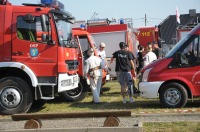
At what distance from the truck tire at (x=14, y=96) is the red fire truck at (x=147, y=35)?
70.1 ft

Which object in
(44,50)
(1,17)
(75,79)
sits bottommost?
(75,79)

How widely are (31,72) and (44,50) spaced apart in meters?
0.71

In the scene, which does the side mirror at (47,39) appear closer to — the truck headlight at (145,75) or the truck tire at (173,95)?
the truck headlight at (145,75)

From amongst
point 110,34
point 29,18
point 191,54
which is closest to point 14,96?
point 29,18

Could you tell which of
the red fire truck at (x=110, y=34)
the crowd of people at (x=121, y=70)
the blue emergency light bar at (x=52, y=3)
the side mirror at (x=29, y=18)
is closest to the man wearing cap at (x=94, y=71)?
the crowd of people at (x=121, y=70)

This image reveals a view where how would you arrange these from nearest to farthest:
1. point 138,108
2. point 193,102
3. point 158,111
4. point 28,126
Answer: point 28,126
point 158,111
point 138,108
point 193,102

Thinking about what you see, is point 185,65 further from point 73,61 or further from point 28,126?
point 28,126

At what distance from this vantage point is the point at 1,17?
1098 centimetres

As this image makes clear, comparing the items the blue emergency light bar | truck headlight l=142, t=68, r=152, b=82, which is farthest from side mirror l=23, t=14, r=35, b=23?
truck headlight l=142, t=68, r=152, b=82

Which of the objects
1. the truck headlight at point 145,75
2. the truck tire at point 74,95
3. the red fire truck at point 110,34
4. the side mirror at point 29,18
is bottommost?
the truck tire at point 74,95

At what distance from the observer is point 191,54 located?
434 inches

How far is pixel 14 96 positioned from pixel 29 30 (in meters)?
1.87

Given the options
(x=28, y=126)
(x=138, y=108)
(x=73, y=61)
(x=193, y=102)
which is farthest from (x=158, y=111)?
(x=28, y=126)

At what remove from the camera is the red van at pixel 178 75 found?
35.8 feet
